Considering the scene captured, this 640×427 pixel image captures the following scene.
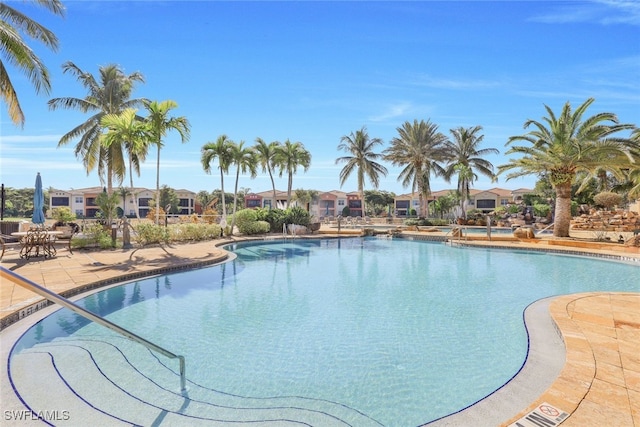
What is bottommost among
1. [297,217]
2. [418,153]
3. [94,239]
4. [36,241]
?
[94,239]

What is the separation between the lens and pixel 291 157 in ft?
84.1

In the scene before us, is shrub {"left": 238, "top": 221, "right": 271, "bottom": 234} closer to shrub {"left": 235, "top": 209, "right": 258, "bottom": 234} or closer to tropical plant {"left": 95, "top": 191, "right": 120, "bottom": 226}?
shrub {"left": 235, "top": 209, "right": 258, "bottom": 234}

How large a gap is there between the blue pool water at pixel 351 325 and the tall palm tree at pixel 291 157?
48.9 feet

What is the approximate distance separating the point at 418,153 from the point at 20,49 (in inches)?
1128

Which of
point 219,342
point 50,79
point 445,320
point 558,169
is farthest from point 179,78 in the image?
point 558,169

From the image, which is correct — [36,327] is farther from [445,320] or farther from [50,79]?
[50,79]

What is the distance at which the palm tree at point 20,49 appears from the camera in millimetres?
9477

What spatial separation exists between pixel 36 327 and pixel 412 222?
94.4 feet

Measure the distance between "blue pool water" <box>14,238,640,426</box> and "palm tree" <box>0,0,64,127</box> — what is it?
280 inches

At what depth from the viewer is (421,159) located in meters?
32.2

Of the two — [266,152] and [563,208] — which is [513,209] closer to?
[563,208]

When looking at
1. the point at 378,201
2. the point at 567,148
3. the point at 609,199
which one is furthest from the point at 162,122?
the point at 378,201

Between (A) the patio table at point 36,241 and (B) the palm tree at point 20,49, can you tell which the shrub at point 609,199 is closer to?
(A) the patio table at point 36,241

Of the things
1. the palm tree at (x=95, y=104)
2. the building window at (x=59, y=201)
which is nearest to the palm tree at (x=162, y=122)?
the palm tree at (x=95, y=104)
